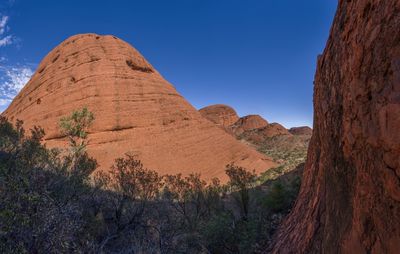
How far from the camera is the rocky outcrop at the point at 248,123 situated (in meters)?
73.9

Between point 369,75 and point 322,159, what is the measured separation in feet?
8.45

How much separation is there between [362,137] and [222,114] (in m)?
77.6

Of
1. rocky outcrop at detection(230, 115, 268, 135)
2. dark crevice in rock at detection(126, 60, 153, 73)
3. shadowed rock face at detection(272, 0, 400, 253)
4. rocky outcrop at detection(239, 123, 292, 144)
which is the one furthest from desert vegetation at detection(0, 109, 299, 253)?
rocky outcrop at detection(230, 115, 268, 135)

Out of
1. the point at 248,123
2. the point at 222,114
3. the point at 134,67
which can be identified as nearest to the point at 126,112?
the point at 134,67

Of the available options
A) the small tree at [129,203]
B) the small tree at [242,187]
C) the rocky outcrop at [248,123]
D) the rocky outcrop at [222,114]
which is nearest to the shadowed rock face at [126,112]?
the small tree at [242,187]

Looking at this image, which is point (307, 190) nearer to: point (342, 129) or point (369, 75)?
point (342, 129)

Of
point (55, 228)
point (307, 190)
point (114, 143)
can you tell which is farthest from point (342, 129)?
point (114, 143)

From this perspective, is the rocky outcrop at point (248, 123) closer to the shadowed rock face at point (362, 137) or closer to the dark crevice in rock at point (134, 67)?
the dark crevice in rock at point (134, 67)

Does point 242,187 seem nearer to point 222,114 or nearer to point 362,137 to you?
point 362,137

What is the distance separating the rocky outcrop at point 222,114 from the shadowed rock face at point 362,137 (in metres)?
73.4

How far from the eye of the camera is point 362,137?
3.17 metres

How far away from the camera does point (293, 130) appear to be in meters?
95.3

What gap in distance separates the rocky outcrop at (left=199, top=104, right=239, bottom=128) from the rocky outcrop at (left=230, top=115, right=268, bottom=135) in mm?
2524

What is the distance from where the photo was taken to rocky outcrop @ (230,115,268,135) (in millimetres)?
73875
